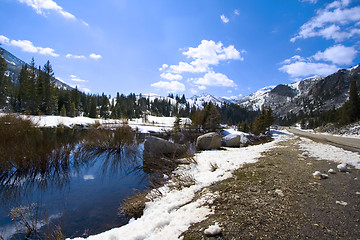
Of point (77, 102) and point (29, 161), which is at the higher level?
point (77, 102)

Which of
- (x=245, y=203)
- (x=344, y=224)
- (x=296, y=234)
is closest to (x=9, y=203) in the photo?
(x=245, y=203)

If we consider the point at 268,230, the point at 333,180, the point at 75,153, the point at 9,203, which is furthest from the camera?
the point at 75,153

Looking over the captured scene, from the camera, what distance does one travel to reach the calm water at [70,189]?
4422 mm

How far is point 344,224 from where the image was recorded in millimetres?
2480

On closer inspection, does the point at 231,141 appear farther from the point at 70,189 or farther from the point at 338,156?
the point at 70,189

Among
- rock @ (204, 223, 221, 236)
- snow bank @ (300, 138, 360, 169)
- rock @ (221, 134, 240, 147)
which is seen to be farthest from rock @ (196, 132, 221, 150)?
rock @ (204, 223, 221, 236)

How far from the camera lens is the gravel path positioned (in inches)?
93.3

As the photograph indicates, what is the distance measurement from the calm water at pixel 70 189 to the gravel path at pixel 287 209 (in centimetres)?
311

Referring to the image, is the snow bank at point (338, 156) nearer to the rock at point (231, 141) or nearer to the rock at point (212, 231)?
the rock at point (212, 231)

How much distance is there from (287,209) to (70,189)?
23.3ft

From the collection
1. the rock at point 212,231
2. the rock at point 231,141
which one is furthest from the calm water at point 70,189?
the rock at point 231,141

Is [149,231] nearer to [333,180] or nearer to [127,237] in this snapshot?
[127,237]

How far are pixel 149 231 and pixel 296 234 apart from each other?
7.62 ft

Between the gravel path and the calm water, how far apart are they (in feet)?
10.2
